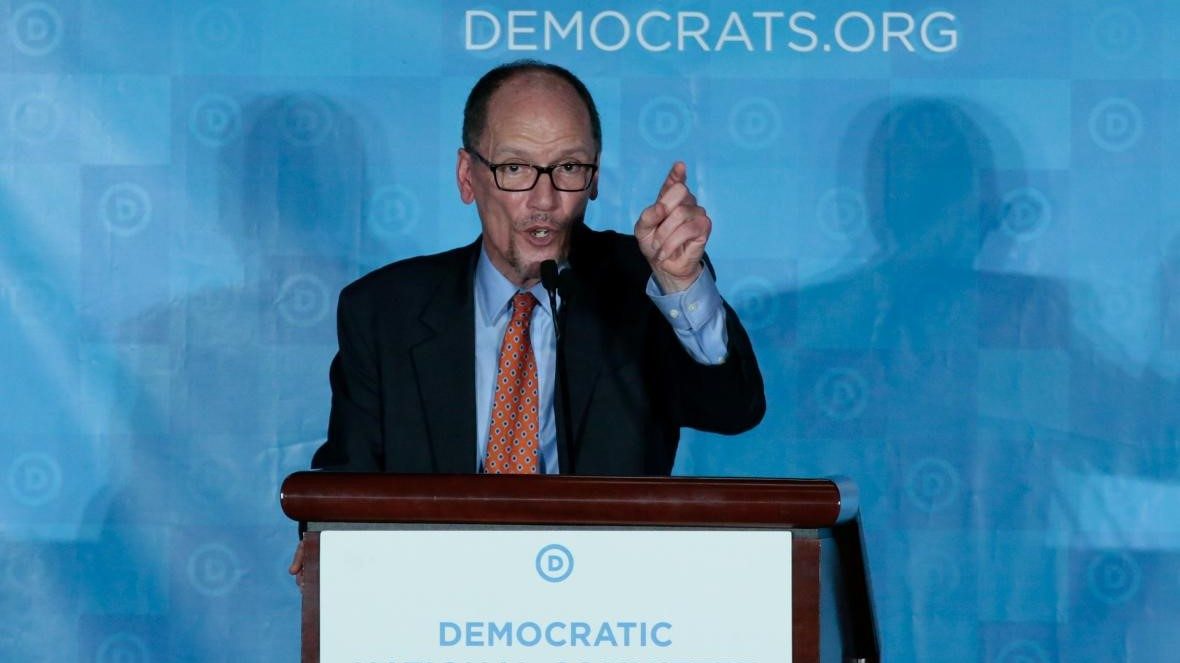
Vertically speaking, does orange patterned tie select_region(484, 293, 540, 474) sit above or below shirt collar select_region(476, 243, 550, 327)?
below

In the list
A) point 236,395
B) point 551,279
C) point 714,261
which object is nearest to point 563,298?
point 551,279

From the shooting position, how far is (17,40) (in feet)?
10.5

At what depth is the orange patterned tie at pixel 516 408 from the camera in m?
2.32

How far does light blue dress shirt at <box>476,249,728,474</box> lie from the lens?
210 cm

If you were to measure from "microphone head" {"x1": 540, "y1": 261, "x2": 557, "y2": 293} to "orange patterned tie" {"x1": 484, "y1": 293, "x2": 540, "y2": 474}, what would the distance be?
468 mm

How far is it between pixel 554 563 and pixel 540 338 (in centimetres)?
104

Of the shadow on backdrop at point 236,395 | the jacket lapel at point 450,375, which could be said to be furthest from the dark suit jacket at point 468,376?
the shadow on backdrop at point 236,395

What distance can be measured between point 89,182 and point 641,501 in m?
2.18

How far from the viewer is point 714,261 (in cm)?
319

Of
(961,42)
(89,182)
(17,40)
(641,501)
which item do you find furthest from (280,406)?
(641,501)

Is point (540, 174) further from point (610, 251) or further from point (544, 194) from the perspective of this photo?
point (610, 251)

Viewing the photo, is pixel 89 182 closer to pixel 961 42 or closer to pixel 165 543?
pixel 165 543

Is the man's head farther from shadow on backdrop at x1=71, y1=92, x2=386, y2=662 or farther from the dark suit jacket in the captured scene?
shadow on backdrop at x1=71, y1=92, x2=386, y2=662

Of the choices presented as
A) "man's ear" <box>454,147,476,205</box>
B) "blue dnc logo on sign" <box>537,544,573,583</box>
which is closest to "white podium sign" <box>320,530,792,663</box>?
"blue dnc logo on sign" <box>537,544,573,583</box>
